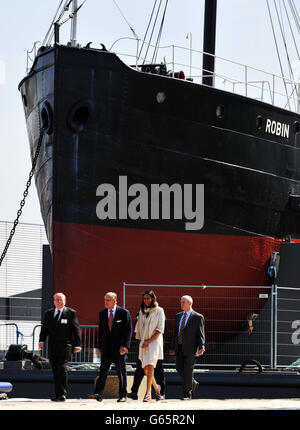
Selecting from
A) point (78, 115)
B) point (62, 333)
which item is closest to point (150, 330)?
point (62, 333)

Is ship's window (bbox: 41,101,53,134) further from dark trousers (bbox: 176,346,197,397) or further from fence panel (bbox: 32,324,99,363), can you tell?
dark trousers (bbox: 176,346,197,397)

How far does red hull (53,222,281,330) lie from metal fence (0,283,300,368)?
0.08 ft

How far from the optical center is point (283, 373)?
679 inches

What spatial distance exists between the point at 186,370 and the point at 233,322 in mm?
4881

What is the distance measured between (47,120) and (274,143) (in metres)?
4.52

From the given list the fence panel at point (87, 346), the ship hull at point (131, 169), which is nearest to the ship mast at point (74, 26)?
the ship hull at point (131, 169)

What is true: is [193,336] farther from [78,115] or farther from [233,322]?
[78,115]

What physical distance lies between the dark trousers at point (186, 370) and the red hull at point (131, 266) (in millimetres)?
4034

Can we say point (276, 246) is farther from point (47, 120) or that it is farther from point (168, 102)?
point (47, 120)

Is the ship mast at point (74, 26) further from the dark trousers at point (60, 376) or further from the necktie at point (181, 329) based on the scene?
the dark trousers at point (60, 376)
